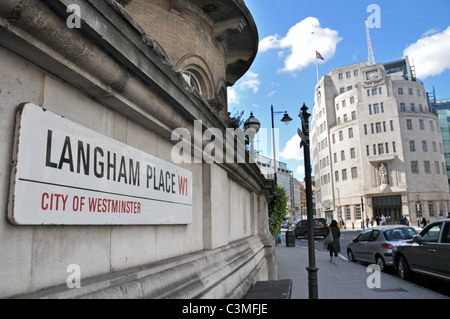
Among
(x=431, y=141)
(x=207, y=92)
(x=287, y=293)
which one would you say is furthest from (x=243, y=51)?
(x=431, y=141)

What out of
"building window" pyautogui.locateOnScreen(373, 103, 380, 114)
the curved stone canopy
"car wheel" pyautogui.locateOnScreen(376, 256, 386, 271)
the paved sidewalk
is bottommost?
the paved sidewalk

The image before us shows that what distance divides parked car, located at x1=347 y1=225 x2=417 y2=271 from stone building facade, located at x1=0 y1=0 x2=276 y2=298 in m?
10.3

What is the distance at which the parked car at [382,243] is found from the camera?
11.7 metres

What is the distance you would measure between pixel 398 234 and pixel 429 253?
3.66m

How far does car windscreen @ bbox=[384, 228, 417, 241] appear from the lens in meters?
12.0

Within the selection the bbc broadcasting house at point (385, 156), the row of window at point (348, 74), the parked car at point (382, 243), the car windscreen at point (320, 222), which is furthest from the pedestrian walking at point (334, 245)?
the row of window at point (348, 74)

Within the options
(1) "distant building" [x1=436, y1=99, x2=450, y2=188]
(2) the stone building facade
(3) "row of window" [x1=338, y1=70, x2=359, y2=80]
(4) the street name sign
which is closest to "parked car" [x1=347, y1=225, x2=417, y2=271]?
(2) the stone building facade

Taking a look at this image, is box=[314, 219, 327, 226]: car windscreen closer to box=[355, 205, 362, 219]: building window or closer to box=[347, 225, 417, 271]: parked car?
box=[347, 225, 417, 271]: parked car

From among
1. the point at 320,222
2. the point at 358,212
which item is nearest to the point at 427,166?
the point at 358,212

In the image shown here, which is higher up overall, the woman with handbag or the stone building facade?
the stone building facade

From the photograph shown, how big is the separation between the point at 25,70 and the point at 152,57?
82 centimetres

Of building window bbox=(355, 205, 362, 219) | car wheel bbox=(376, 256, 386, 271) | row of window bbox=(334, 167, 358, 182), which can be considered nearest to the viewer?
car wheel bbox=(376, 256, 386, 271)

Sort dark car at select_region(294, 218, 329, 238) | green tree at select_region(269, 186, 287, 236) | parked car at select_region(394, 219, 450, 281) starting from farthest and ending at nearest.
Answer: dark car at select_region(294, 218, 329, 238), green tree at select_region(269, 186, 287, 236), parked car at select_region(394, 219, 450, 281)

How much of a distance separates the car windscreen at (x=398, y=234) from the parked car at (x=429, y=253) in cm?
171
